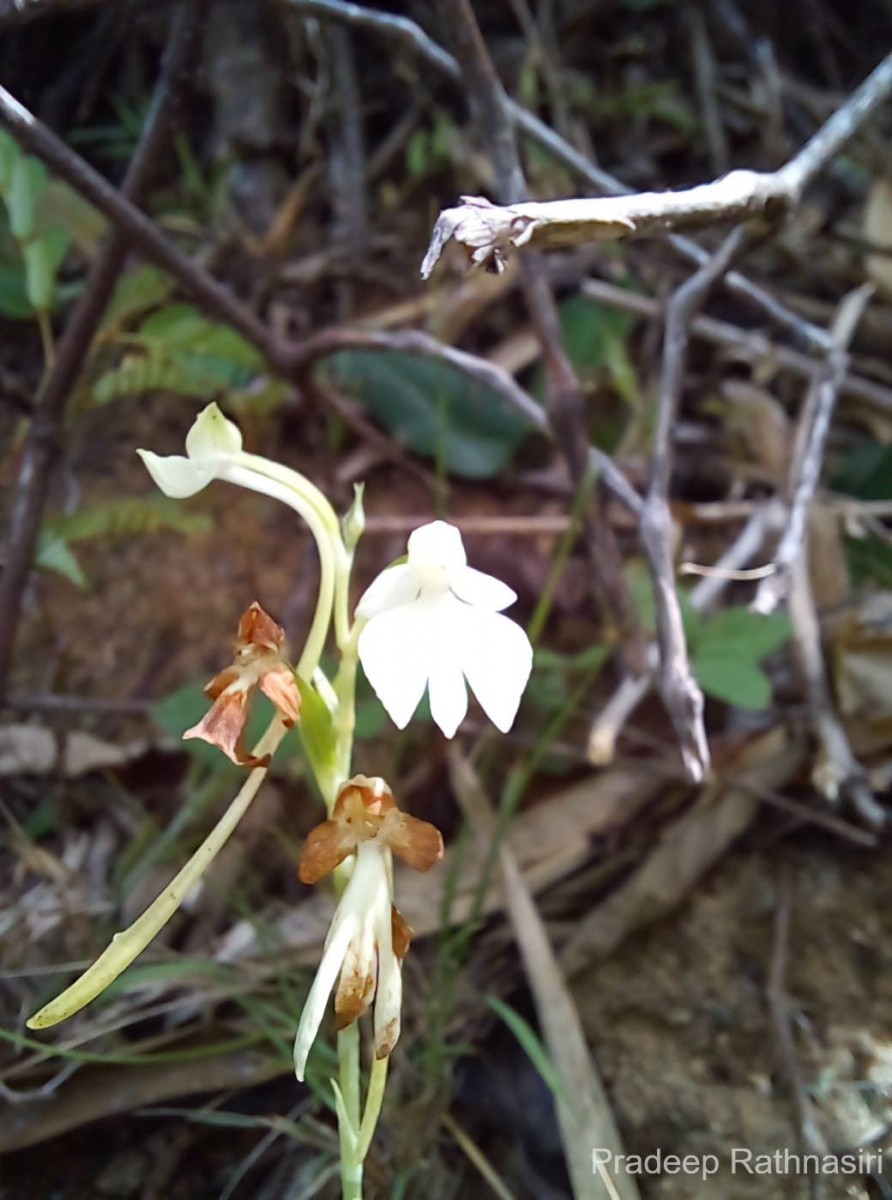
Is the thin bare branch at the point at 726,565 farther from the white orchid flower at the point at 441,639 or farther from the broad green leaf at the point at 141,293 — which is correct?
the broad green leaf at the point at 141,293

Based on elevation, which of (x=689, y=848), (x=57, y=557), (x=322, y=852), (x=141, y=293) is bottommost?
(x=322, y=852)

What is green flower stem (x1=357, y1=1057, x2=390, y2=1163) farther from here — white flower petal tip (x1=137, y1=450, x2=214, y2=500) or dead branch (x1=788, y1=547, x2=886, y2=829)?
dead branch (x1=788, y1=547, x2=886, y2=829)

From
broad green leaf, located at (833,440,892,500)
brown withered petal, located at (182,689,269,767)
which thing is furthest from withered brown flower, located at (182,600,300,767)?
broad green leaf, located at (833,440,892,500)

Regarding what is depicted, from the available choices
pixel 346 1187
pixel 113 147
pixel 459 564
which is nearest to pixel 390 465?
pixel 113 147

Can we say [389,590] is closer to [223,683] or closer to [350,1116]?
[223,683]

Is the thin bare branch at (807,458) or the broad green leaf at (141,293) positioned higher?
the broad green leaf at (141,293)

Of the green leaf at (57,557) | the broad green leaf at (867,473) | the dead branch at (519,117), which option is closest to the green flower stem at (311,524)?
the green leaf at (57,557)

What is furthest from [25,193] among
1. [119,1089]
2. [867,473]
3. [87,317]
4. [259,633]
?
[867,473]
